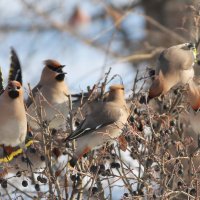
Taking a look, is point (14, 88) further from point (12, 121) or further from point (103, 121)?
point (103, 121)

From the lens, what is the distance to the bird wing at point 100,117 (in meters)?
5.27

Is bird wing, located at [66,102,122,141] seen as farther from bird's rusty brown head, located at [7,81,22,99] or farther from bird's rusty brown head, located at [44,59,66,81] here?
bird's rusty brown head, located at [44,59,66,81]

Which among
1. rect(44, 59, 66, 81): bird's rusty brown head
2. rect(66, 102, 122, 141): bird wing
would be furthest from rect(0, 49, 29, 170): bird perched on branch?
rect(44, 59, 66, 81): bird's rusty brown head

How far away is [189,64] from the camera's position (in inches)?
238

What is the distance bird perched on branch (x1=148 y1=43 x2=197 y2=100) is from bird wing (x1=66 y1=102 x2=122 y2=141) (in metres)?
0.31

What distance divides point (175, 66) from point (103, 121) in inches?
38.2

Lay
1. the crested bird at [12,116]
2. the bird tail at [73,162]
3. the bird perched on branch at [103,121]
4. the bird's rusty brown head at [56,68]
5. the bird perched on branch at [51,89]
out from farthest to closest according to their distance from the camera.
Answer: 1. the bird's rusty brown head at [56,68]
2. the bird perched on branch at [51,89]
3. the crested bird at [12,116]
4. the bird perched on branch at [103,121]
5. the bird tail at [73,162]

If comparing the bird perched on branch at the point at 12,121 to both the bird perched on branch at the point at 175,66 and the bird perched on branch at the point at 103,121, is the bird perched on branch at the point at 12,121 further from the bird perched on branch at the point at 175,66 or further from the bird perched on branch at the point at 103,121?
the bird perched on branch at the point at 175,66

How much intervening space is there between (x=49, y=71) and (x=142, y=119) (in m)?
1.59

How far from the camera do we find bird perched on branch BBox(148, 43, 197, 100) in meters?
5.78

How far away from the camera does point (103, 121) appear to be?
5434 millimetres

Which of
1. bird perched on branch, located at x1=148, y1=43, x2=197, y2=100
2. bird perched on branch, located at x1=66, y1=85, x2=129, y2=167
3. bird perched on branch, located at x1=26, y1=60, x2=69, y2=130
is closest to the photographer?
bird perched on branch, located at x1=66, y1=85, x2=129, y2=167

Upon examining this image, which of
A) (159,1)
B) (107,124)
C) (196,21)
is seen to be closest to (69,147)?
(107,124)

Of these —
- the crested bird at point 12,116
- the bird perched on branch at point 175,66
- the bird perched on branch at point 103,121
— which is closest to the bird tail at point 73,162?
the bird perched on branch at point 103,121
